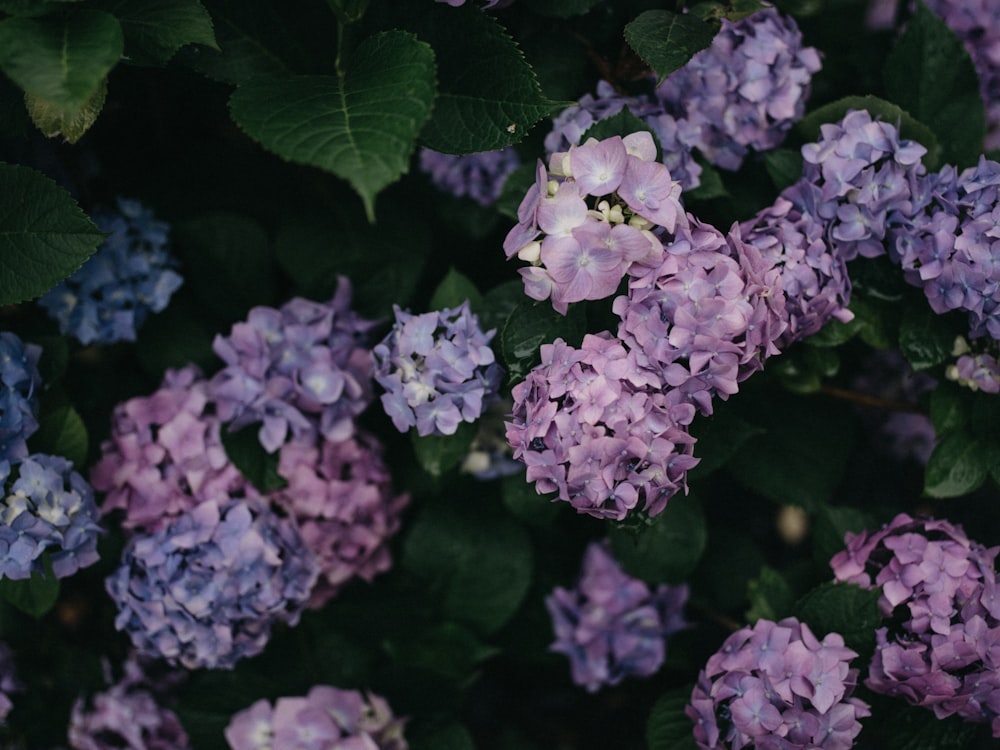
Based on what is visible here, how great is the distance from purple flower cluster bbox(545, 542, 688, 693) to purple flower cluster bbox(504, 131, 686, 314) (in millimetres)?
667

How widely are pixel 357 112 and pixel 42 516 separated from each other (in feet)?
1.88

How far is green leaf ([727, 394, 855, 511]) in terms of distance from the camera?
1.40 metres

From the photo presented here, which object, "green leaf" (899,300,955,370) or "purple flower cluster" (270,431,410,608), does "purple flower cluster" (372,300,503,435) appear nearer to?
"purple flower cluster" (270,431,410,608)

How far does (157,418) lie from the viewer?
125 cm

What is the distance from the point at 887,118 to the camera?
3.75 feet

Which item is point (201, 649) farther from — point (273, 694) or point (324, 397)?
point (324, 397)

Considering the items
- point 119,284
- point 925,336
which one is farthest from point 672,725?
point 119,284

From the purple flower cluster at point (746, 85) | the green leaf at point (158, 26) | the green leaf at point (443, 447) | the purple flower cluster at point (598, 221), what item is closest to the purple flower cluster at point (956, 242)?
the purple flower cluster at point (746, 85)

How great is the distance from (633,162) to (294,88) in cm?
39

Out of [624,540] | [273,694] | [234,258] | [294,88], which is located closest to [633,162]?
[294,88]

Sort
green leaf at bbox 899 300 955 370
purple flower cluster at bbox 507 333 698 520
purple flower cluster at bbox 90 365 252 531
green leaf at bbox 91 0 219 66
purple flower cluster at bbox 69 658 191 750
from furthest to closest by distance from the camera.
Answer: purple flower cluster at bbox 69 658 191 750
purple flower cluster at bbox 90 365 252 531
green leaf at bbox 899 300 955 370
green leaf at bbox 91 0 219 66
purple flower cluster at bbox 507 333 698 520

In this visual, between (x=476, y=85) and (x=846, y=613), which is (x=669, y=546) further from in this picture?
(x=476, y=85)

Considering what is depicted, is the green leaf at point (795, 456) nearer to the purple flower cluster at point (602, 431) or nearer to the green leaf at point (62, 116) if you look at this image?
the purple flower cluster at point (602, 431)

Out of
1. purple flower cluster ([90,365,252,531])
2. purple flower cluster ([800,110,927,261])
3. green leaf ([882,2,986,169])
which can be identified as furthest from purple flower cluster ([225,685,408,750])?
green leaf ([882,2,986,169])
